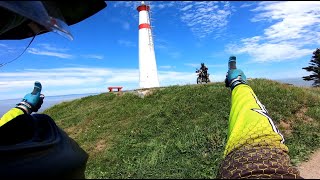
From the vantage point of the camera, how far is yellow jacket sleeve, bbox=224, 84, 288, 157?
1.81m

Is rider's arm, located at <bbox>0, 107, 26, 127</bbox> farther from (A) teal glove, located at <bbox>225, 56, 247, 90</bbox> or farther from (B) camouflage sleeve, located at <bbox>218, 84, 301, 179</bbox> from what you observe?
(A) teal glove, located at <bbox>225, 56, 247, 90</bbox>

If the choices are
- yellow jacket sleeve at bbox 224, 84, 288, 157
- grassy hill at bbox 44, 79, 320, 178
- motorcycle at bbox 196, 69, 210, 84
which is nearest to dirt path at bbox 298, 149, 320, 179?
grassy hill at bbox 44, 79, 320, 178

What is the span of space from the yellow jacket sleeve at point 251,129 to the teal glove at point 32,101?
1.48m

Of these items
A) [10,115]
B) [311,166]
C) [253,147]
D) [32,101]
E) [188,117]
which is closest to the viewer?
[253,147]

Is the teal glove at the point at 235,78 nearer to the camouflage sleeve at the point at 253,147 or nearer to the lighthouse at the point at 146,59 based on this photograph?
the camouflage sleeve at the point at 253,147

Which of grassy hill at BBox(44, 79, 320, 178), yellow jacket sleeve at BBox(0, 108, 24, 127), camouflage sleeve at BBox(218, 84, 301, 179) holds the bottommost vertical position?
grassy hill at BBox(44, 79, 320, 178)

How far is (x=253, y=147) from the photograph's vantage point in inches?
68.0

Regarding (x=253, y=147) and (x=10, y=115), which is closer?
(x=253, y=147)

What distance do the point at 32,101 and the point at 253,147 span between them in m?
1.77

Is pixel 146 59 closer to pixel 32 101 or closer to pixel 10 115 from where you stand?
pixel 32 101

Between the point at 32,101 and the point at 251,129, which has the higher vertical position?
the point at 32,101

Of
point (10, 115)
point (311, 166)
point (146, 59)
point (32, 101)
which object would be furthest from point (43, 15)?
point (146, 59)

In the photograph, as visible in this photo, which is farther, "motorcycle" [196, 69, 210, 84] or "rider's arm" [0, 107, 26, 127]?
"motorcycle" [196, 69, 210, 84]

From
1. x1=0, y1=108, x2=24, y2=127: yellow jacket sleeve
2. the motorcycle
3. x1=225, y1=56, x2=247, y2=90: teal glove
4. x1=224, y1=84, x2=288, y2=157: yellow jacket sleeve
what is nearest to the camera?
A: x1=224, y1=84, x2=288, y2=157: yellow jacket sleeve
